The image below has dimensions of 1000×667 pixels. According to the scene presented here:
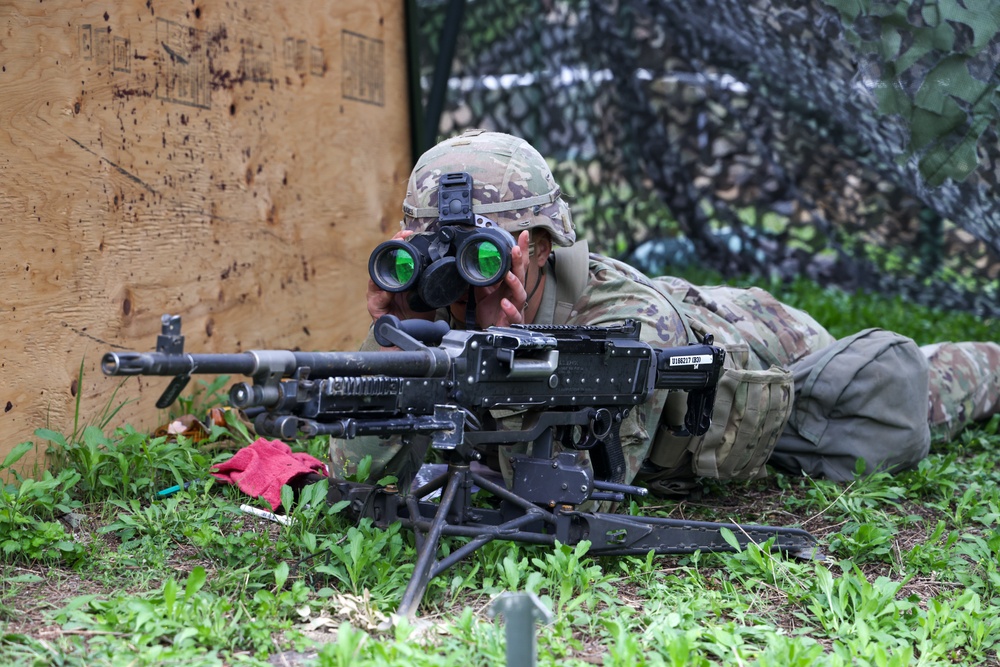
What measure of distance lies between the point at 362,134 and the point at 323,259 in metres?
0.69

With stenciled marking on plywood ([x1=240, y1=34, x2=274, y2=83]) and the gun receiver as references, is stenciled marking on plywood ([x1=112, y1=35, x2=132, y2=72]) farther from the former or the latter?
the gun receiver

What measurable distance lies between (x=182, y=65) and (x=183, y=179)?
1.49 ft

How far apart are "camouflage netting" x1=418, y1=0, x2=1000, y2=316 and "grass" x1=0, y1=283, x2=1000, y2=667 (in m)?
3.59

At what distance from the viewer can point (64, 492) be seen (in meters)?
3.33

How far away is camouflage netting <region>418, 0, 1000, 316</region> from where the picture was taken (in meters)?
7.52

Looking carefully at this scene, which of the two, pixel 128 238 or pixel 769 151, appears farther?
pixel 769 151

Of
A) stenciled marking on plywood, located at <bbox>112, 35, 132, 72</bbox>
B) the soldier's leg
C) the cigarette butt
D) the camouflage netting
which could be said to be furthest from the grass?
the camouflage netting

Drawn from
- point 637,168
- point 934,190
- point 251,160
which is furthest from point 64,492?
point 637,168

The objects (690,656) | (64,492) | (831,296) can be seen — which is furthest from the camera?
(831,296)

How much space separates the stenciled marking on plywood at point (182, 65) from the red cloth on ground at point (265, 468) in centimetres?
147

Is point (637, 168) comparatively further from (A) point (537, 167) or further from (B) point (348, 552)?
(B) point (348, 552)

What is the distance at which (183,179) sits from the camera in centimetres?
426

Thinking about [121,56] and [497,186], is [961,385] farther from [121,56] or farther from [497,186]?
[121,56]

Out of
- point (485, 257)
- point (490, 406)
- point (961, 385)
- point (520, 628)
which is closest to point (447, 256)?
point (485, 257)
